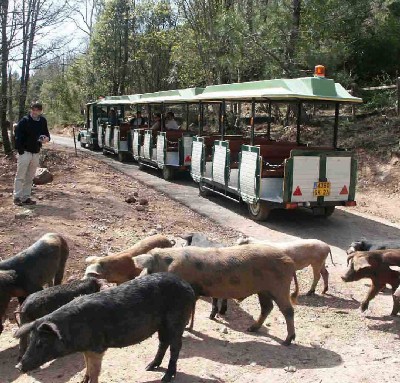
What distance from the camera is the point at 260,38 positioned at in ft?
57.2

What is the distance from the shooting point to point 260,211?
35.7 ft

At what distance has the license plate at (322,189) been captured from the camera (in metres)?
10.4

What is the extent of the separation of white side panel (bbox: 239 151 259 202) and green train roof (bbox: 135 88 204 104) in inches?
154

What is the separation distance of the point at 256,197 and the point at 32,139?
14.8ft

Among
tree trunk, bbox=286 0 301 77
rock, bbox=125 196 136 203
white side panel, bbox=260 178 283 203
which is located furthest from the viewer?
tree trunk, bbox=286 0 301 77

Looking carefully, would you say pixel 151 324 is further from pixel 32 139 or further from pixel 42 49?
pixel 42 49

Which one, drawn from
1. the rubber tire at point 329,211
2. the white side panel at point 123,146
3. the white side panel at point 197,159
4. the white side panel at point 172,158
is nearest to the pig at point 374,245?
the rubber tire at point 329,211

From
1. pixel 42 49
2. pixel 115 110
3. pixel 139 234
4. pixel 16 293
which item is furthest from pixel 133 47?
pixel 16 293

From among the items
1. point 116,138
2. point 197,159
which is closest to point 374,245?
point 197,159

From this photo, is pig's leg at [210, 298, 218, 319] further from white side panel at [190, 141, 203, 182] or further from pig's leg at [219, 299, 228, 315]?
white side panel at [190, 141, 203, 182]

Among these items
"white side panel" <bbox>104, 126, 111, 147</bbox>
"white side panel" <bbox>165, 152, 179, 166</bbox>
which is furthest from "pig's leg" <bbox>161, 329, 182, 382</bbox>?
"white side panel" <bbox>104, 126, 111, 147</bbox>

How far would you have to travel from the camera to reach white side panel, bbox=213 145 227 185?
12453 millimetres

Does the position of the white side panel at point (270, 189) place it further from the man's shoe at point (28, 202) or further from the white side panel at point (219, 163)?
the man's shoe at point (28, 202)

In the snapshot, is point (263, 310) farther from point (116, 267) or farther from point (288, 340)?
point (116, 267)
